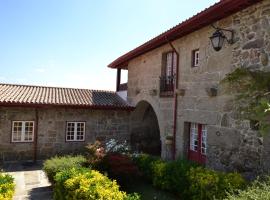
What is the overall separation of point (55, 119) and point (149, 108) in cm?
507

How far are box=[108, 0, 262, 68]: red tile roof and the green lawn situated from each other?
17.4 ft

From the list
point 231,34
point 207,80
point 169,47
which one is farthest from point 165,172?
point 169,47

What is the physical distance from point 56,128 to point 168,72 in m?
6.18

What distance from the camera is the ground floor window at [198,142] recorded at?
983 centimetres

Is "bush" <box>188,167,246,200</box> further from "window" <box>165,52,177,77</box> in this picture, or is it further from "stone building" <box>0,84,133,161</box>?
"stone building" <box>0,84,133,161</box>

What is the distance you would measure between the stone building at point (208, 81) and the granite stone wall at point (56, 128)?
2700mm

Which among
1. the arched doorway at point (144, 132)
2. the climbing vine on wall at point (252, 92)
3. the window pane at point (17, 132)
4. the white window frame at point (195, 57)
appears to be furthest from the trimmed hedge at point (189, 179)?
the window pane at point (17, 132)

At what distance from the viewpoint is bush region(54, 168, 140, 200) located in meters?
5.66

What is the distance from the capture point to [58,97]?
49.2ft

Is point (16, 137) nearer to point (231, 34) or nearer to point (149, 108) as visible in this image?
point (149, 108)

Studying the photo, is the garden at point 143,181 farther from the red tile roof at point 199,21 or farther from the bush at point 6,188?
the red tile roof at point 199,21

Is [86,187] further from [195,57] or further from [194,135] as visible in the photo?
[195,57]

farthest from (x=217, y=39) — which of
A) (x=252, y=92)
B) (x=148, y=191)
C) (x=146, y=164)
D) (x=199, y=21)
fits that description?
(x=148, y=191)

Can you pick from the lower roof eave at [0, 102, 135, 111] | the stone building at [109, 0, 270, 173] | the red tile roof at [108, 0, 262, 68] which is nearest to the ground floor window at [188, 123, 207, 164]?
the stone building at [109, 0, 270, 173]
